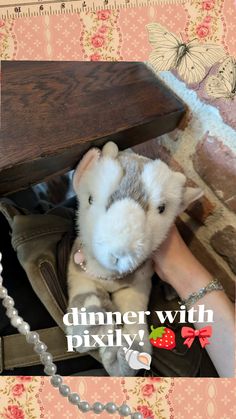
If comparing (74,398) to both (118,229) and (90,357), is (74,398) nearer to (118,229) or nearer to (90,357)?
(90,357)

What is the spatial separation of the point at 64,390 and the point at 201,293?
0.62 feet

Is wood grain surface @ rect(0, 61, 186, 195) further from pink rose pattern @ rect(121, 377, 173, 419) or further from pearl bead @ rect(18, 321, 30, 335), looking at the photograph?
pink rose pattern @ rect(121, 377, 173, 419)

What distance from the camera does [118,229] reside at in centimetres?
41

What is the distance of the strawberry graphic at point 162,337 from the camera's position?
479 millimetres

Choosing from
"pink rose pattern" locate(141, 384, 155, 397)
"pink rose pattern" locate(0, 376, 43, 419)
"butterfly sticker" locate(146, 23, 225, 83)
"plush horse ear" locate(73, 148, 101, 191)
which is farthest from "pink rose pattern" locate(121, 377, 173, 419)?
"butterfly sticker" locate(146, 23, 225, 83)

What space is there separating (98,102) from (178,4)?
13 cm

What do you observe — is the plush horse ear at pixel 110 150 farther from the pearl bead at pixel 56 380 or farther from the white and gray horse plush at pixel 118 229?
the pearl bead at pixel 56 380

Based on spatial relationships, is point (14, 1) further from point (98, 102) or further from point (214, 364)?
Result: point (214, 364)

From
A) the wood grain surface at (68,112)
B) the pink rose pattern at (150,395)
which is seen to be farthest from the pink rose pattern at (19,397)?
the wood grain surface at (68,112)

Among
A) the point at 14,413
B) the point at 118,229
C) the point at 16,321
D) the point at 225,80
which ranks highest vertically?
the point at 225,80

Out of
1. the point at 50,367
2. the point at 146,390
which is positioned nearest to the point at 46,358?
the point at 50,367

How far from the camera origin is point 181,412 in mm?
486

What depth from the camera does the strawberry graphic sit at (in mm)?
479

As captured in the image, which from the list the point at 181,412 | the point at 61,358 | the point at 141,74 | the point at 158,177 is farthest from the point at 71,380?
the point at 141,74
